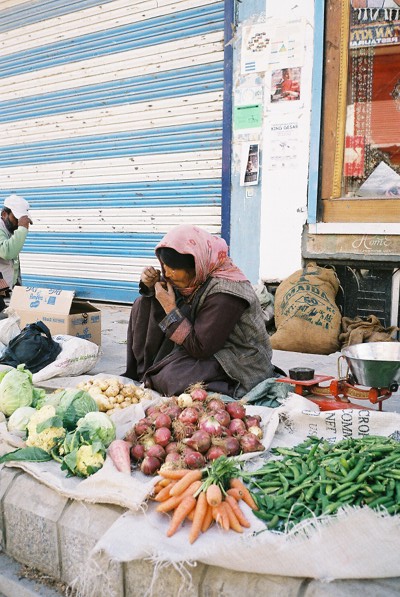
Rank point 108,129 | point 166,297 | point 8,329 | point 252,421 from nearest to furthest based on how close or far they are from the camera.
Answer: point 252,421
point 166,297
point 8,329
point 108,129

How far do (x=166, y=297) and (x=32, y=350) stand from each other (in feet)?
4.58

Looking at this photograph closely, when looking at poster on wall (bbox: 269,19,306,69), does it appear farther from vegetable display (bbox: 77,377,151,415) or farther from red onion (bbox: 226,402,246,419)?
red onion (bbox: 226,402,246,419)

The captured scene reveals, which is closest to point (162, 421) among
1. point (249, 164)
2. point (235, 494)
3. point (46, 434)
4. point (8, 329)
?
point (46, 434)

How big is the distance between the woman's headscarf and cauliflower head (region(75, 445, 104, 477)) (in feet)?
4.37

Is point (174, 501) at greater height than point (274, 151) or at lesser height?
lesser

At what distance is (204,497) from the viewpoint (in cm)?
200

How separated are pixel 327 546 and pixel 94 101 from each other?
710 centimetres

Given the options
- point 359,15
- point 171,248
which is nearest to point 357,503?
point 171,248

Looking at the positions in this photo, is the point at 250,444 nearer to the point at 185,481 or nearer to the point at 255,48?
the point at 185,481

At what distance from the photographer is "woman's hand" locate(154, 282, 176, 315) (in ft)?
11.5

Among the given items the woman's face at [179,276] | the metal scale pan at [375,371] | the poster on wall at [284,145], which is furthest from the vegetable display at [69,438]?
the poster on wall at [284,145]

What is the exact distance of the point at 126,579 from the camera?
6.46ft

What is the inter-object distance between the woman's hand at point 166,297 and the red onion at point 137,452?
1139mm

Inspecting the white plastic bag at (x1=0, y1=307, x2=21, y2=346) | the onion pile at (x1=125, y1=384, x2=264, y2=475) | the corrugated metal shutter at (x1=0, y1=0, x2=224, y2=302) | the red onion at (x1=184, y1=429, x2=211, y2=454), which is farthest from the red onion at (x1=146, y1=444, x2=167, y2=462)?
the corrugated metal shutter at (x1=0, y1=0, x2=224, y2=302)
